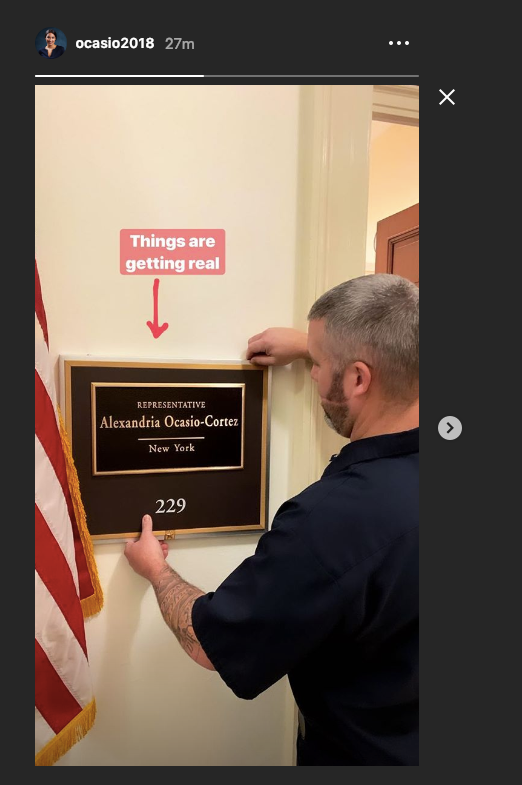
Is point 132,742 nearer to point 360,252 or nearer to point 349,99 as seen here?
point 360,252

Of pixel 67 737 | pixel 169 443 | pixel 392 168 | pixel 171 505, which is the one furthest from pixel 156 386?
pixel 392 168

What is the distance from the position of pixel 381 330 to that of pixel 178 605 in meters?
0.56

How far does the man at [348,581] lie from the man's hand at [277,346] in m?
0.12

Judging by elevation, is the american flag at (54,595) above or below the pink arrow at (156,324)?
below

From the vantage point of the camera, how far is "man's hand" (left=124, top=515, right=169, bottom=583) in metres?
0.85

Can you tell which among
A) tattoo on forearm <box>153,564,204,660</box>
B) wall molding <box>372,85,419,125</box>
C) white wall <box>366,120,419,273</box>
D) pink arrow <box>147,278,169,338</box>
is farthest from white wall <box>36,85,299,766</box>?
white wall <box>366,120,419,273</box>

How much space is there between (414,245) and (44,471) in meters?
1.19

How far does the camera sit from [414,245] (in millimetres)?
1385

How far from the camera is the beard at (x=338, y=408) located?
76 cm

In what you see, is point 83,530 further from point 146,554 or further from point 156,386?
point 156,386

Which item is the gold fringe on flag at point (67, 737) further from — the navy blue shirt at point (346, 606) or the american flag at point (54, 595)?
the navy blue shirt at point (346, 606)
